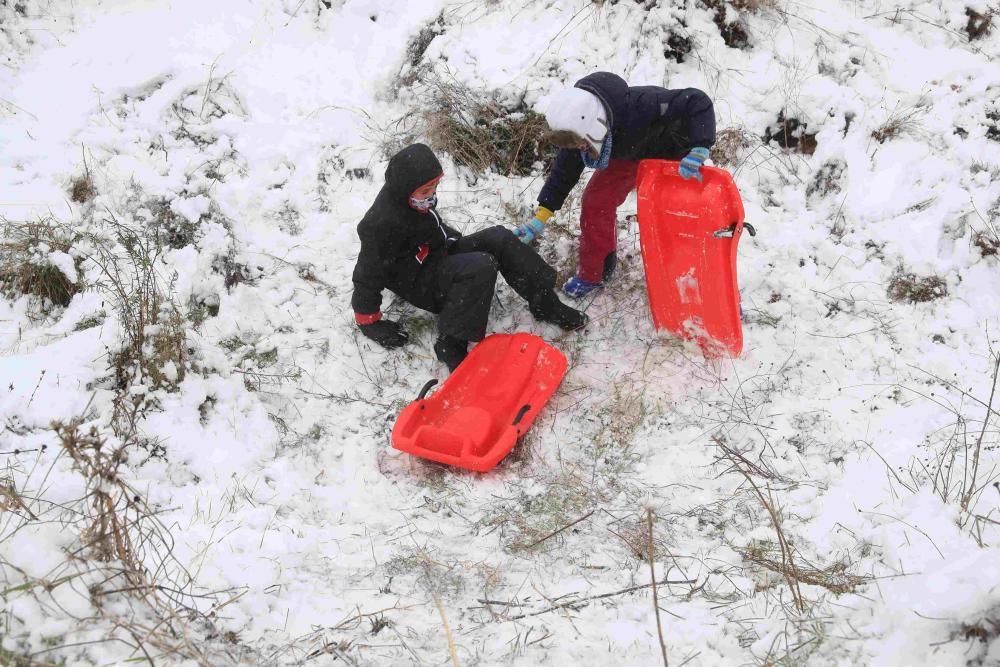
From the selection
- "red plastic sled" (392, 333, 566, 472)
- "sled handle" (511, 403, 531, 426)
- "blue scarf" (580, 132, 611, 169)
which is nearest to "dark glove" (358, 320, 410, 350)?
"red plastic sled" (392, 333, 566, 472)

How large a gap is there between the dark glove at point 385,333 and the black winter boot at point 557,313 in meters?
0.67

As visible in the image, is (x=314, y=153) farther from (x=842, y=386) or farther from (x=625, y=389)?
(x=842, y=386)

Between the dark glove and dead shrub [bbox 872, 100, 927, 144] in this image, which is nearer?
the dark glove

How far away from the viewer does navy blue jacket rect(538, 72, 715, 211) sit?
312 centimetres

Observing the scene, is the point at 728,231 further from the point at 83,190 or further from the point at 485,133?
the point at 83,190

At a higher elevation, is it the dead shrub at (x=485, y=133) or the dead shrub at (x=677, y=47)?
the dead shrub at (x=677, y=47)

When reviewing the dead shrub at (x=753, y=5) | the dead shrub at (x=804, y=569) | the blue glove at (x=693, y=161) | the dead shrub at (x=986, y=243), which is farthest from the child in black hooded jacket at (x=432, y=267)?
the dead shrub at (x=753, y=5)

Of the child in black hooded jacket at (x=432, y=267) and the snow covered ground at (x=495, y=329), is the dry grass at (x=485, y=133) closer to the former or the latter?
the snow covered ground at (x=495, y=329)

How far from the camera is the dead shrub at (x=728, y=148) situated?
13.8 ft

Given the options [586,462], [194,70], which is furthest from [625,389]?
[194,70]

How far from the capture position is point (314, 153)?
4336 millimetres

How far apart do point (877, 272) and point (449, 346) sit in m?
2.18

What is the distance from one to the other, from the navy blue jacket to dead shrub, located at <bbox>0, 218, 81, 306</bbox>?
2330 mm

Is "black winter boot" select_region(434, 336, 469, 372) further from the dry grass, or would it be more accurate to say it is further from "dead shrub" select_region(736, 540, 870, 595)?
"dead shrub" select_region(736, 540, 870, 595)
